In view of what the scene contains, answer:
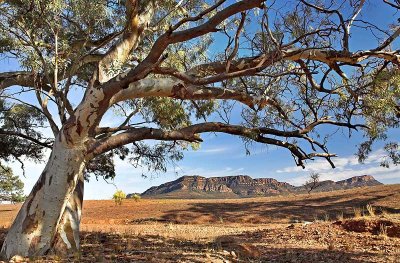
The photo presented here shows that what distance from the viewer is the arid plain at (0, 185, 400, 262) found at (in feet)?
21.1

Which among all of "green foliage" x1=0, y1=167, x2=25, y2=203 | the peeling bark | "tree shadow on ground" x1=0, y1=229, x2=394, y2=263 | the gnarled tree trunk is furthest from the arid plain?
"green foliage" x1=0, y1=167, x2=25, y2=203

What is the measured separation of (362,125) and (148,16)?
4909mm

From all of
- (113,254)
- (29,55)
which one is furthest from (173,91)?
(29,55)

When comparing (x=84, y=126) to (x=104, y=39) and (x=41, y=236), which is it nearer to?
(x=41, y=236)

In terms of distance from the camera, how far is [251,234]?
10.0 m

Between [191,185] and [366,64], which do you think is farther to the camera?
[191,185]

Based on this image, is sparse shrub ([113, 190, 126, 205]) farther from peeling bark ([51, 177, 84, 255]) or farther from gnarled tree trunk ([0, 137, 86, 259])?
gnarled tree trunk ([0, 137, 86, 259])

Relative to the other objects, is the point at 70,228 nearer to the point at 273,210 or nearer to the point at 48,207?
the point at 48,207

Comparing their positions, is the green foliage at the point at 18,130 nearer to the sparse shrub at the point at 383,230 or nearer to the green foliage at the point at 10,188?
the sparse shrub at the point at 383,230

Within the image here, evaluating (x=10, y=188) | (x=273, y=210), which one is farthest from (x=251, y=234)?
(x=10, y=188)

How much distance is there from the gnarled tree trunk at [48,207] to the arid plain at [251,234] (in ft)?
1.35

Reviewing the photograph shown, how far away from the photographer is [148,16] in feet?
28.4

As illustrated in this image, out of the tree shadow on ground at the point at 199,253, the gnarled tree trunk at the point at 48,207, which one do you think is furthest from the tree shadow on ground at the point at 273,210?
the gnarled tree trunk at the point at 48,207

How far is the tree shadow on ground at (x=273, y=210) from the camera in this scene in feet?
51.5
